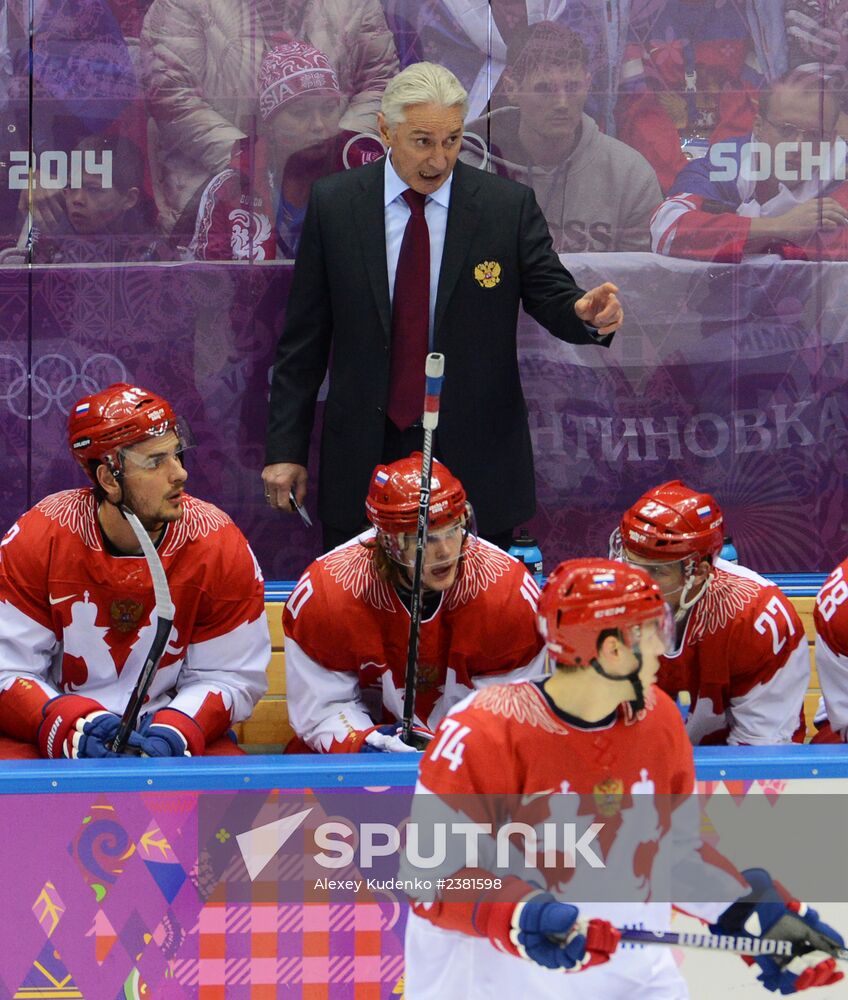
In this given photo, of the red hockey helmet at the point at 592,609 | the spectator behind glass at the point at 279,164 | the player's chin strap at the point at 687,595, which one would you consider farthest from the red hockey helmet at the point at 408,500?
the spectator behind glass at the point at 279,164

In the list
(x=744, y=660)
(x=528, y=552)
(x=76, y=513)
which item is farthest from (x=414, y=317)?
(x=744, y=660)

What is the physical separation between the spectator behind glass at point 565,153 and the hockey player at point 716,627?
1.53 meters

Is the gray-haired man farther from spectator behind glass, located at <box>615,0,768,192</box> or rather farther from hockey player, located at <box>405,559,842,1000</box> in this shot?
hockey player, located at <box>405,559,842,1000</box>

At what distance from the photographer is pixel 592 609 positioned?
2316 mm

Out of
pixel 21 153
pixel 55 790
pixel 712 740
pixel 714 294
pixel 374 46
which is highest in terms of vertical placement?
pixel 374 46

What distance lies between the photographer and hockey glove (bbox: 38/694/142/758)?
3268 millimetres

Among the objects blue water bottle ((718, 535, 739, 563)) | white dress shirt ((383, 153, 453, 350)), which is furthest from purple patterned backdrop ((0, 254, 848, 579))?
white dress shirt ((383, 153, 453, 350))

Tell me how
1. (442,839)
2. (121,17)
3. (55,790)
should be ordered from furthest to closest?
1. (121,17)
2. (55,790)
3. (442,839)

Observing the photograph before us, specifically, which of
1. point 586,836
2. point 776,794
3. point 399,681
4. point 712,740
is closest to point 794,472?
point 712,740

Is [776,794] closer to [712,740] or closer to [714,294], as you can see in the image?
[712,740]

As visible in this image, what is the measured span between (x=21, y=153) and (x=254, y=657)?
1.97 metres

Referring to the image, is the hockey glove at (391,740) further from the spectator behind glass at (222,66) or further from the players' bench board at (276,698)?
the spectator behind glass at (222,66)

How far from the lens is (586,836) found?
2.51 m

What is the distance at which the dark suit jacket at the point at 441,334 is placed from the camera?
4207 millimetres
